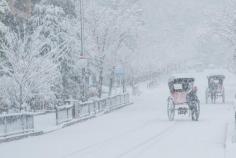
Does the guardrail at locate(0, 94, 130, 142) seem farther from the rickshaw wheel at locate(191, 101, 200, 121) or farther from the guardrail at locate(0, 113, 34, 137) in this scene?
the rickshaw wheel at locate(191, 101, 200, 121)

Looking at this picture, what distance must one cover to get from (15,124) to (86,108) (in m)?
11.9

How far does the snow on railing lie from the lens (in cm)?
3264

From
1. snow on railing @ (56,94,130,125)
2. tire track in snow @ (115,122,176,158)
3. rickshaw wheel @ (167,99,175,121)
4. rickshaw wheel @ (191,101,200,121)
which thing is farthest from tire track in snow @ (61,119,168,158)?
snow on railing @ (56,94,130,125)

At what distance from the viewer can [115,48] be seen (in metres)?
56.5

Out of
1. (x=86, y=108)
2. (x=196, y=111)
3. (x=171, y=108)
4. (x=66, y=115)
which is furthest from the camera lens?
(x=86, y=108)

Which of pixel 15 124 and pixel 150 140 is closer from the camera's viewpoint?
pixel 150 140

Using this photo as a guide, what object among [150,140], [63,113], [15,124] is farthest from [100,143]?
[63,113]

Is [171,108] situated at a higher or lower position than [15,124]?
higher

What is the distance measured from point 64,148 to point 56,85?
23.5 m

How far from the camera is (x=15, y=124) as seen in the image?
25984 mm

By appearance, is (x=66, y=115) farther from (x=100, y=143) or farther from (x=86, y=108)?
(x=100, y=143)

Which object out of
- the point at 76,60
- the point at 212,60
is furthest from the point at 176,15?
the point at 76,60

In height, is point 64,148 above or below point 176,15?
below

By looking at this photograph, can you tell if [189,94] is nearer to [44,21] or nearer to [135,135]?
[135,135]
